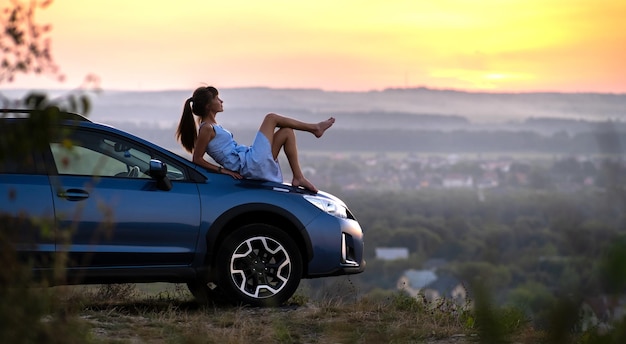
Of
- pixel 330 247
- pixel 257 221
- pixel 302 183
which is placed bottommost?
pixel 330 247

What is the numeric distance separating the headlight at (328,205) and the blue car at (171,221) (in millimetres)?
11

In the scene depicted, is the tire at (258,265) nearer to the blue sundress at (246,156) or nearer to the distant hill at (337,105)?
the blue sundress at (246,156)

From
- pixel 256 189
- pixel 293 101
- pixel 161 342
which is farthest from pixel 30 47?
pixel 293 101

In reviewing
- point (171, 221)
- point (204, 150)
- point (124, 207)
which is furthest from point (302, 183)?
point (124, 207)

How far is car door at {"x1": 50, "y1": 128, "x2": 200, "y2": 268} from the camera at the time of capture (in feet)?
24.6

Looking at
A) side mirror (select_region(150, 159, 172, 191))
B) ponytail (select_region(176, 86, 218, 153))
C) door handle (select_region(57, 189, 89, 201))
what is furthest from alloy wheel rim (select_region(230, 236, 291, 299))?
ponytail (select_region(176, 86, 218, 153))

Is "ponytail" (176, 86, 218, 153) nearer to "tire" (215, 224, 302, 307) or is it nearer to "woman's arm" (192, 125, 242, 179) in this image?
"woman's arm" (192, 125, 242, 179)

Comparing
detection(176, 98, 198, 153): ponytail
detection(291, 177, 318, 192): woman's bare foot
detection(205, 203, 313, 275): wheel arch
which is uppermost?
detection(176, 98, 198, 153): ponytail

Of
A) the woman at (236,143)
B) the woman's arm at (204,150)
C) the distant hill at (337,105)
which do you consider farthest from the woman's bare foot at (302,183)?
the distant hill at (337,105)

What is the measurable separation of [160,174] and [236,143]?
135 centimetres

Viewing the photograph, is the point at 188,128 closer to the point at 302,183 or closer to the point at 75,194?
the point at 302,183

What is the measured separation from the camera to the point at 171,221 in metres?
7.79

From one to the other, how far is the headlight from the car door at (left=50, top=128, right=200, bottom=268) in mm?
978

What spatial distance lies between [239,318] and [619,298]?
5.79m
